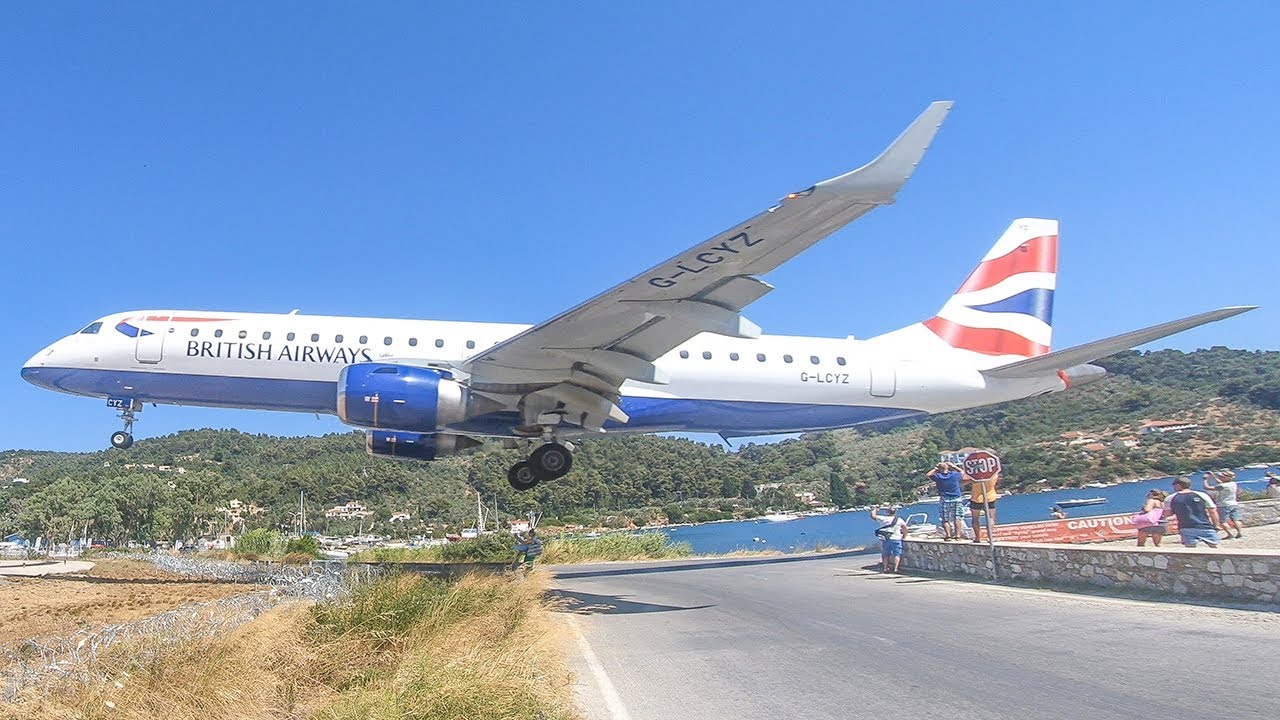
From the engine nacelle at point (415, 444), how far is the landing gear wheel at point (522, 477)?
4.21 feet

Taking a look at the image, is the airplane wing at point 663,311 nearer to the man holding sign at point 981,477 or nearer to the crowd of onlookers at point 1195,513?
the man holding sign at point 981,477

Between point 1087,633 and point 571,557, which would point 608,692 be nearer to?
point 1087,633

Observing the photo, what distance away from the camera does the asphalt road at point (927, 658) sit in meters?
6.27

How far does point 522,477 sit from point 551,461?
2.93ft

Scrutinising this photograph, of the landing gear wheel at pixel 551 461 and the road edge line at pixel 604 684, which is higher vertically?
the landing gear wheel at pixel 551 461

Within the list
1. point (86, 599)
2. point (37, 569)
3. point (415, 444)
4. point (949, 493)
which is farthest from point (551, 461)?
point (37, 569)

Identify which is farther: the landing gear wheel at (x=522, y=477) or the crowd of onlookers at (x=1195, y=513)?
the landing gear wheel at (x=522, y=477)

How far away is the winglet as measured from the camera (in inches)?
417

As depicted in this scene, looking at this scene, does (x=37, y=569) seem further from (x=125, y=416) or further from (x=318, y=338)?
(x=318, y=338)

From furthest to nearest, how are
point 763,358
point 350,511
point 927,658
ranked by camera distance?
point 350,511
point 763,358
point 927,658

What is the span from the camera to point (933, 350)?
21.8m

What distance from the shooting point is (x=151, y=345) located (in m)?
18.8

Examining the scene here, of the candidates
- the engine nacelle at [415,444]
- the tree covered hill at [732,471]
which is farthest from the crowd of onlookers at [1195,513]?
the tree covered hill at [732,471]

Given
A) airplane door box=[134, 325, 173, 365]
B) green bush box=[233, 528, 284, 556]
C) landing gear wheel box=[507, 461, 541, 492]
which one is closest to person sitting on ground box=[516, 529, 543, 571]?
landing gear wheel box=[507, 461, 541, 492]
